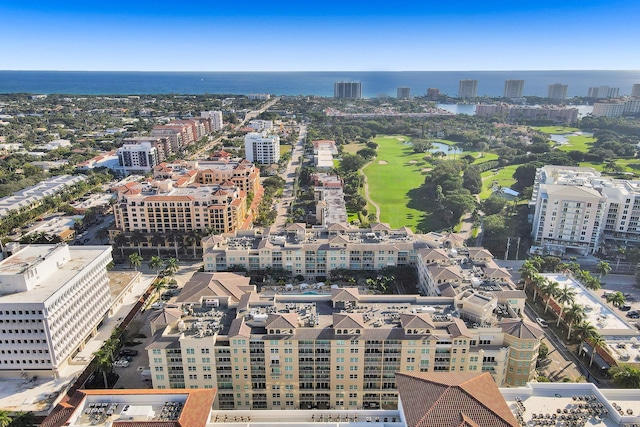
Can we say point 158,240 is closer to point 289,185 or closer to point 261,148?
point 289,185

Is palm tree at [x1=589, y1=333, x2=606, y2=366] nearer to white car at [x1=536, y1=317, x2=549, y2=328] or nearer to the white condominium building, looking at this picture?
white car at [x1=536, y1=317, x2=549, y2=328]

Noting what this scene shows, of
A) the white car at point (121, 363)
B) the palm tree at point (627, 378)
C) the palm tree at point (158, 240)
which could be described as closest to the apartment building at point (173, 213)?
the palm tree at point (158, 240)

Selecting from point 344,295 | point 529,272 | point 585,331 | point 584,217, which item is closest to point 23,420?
point 344,295

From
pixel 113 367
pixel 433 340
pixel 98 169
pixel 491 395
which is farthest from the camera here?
pixel 98 169

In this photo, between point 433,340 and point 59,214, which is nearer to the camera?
point 433,340

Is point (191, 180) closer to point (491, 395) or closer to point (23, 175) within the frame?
point (23, 175)

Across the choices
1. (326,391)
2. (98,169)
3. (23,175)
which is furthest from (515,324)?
(23,175)
